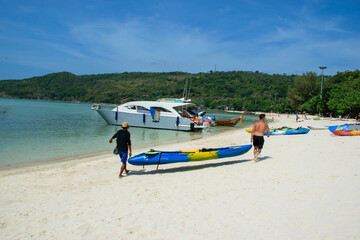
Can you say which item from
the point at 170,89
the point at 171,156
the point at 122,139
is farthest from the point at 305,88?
the point at 122,139

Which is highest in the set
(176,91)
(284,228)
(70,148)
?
(176,91)

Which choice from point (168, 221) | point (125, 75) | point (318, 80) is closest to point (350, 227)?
point (168, 221)

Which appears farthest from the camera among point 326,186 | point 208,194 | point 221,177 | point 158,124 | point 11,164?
point 158,124

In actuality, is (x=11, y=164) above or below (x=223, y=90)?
below

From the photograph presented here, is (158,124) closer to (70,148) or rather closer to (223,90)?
(70,148)

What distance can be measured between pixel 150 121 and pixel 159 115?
50.1 inches

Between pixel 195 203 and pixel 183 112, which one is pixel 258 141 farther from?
pixel 183 112

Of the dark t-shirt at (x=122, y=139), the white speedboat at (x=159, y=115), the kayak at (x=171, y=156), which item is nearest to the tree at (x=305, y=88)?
the white speedboat at (x=159, y=115)

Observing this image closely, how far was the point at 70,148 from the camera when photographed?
45.9ft

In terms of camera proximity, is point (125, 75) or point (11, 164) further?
point (125, 75)

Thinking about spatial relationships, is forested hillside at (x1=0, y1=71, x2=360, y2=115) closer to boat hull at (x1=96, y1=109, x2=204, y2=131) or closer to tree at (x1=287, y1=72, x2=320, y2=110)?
tree at (x1=287, y1=72, x2=320, y2=110)

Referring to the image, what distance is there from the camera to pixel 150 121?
2630cm

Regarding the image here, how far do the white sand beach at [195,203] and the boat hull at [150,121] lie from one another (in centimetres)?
1693

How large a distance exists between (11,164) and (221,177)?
9.01m
